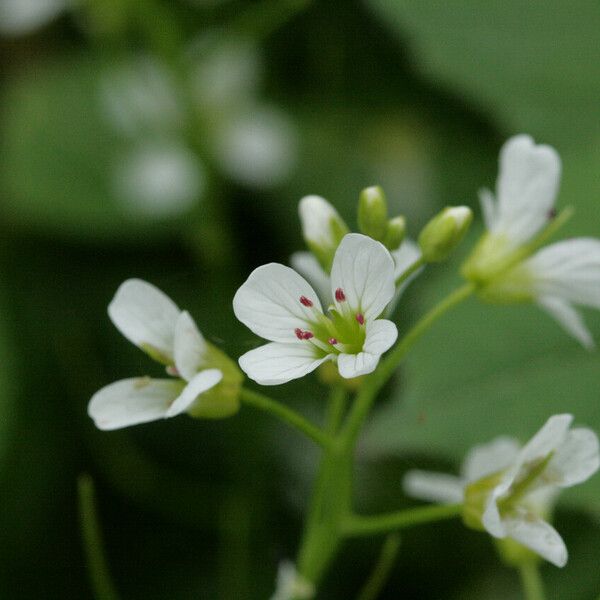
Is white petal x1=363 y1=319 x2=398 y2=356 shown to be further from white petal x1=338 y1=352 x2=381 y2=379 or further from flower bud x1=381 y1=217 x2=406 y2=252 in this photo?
flower bud x1=381 y1=217 x2=406 y2=252

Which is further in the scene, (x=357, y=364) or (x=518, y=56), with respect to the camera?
(x=518, y=56)

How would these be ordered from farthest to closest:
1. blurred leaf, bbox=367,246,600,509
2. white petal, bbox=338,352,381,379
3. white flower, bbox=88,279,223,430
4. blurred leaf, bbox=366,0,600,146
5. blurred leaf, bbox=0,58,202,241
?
blurred leaf, bbox=0,58,202,241, blurred leaf, bbox=366,0,600,146, blurred leaf, bbox=367,246,600,509, white flower, bbox=88,279,223,430, white petal, bbox=338,352,381,379

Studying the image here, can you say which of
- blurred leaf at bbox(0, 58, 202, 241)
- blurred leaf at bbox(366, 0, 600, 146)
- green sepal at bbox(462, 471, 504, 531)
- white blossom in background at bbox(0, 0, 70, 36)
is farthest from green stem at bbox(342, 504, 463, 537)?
white blossom in background at bbox(0, 0, 70, 36)

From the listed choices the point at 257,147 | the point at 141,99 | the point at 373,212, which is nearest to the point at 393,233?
the point at 373,212

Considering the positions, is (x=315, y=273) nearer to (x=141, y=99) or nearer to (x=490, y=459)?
(x=490, y=459)

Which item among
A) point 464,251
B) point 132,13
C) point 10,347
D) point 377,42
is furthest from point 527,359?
point 132,13

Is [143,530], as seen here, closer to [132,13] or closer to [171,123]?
[171,123]
